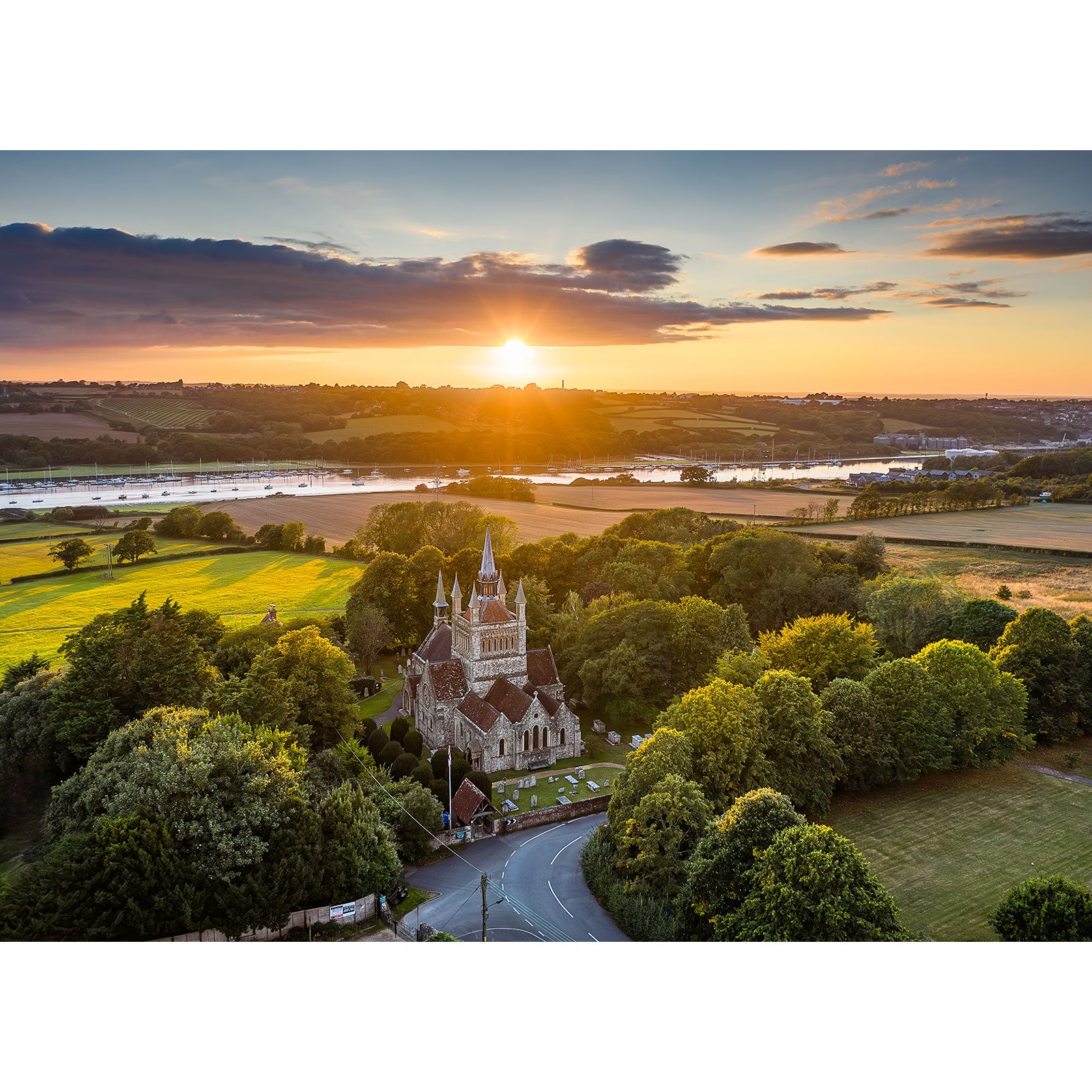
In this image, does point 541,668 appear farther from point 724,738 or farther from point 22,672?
point 22,672

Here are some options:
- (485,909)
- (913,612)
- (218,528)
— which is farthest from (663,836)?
(218,528)

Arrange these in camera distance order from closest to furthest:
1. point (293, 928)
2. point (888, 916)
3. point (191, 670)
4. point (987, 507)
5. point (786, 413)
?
1. point (888, 916)
2. point (293, 928)
3. point (191, 670)
4. point (987, 507)
5. point (786, 413)

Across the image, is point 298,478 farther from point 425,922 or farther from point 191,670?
point 425,922

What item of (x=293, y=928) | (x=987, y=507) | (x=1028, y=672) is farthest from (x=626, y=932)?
(x=987, y=507)

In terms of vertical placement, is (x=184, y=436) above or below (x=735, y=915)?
above

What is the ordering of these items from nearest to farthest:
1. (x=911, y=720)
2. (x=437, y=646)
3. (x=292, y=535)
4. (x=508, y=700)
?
1. (x=911, y=720)
2. (x=508, y=700)
3. (x=437, y=646)
4. (x=292, y=535)

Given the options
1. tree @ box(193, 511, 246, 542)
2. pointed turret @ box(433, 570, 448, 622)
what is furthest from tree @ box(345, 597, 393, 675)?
tree @ box(193, 511, 246, 542)

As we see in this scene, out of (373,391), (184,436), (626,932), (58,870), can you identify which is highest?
(373,391)
